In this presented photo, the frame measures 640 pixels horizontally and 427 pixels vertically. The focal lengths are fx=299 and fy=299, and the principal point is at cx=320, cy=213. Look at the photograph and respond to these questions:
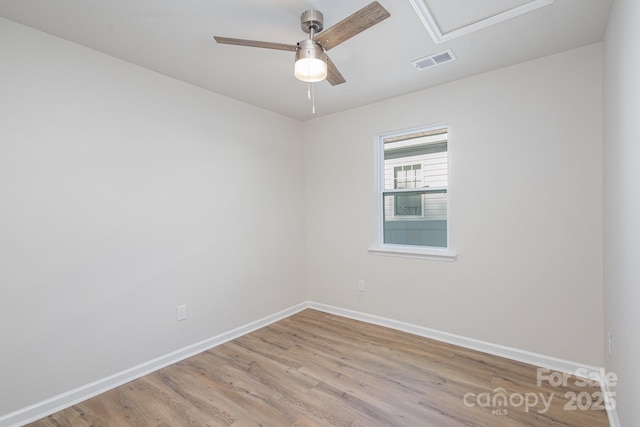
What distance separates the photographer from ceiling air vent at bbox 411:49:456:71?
2.34m

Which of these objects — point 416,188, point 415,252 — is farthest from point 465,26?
point 415,252

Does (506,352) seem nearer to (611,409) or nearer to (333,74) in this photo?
(611,409)

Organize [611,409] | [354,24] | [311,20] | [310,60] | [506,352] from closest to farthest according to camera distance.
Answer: [354,24] → [310,60] → [311,20] → [611,409] → [506,352]

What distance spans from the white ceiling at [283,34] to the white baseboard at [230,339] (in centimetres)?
245

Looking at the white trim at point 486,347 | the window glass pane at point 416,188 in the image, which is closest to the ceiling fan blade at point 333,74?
the window glass pane at point 416,188

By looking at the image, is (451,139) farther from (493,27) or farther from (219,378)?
(219,378)

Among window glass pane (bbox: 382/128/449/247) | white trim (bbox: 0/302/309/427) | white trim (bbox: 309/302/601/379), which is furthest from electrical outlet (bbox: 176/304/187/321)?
window glass pane (bbox: 382/128/449/247)

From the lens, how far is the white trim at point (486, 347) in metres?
2.33

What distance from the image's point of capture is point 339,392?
2197 mm

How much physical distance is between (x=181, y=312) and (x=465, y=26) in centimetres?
321

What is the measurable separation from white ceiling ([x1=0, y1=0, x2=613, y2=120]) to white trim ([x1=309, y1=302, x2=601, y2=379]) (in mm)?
2443

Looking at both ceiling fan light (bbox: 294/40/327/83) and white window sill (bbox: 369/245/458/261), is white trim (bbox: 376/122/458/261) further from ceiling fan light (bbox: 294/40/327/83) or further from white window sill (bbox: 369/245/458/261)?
ceiling fan light (bbox: 294/40/327/83)

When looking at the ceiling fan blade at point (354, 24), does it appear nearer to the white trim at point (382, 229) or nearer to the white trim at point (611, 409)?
the white trim at point (382, 229)

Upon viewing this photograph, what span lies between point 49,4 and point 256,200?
2196 mm
